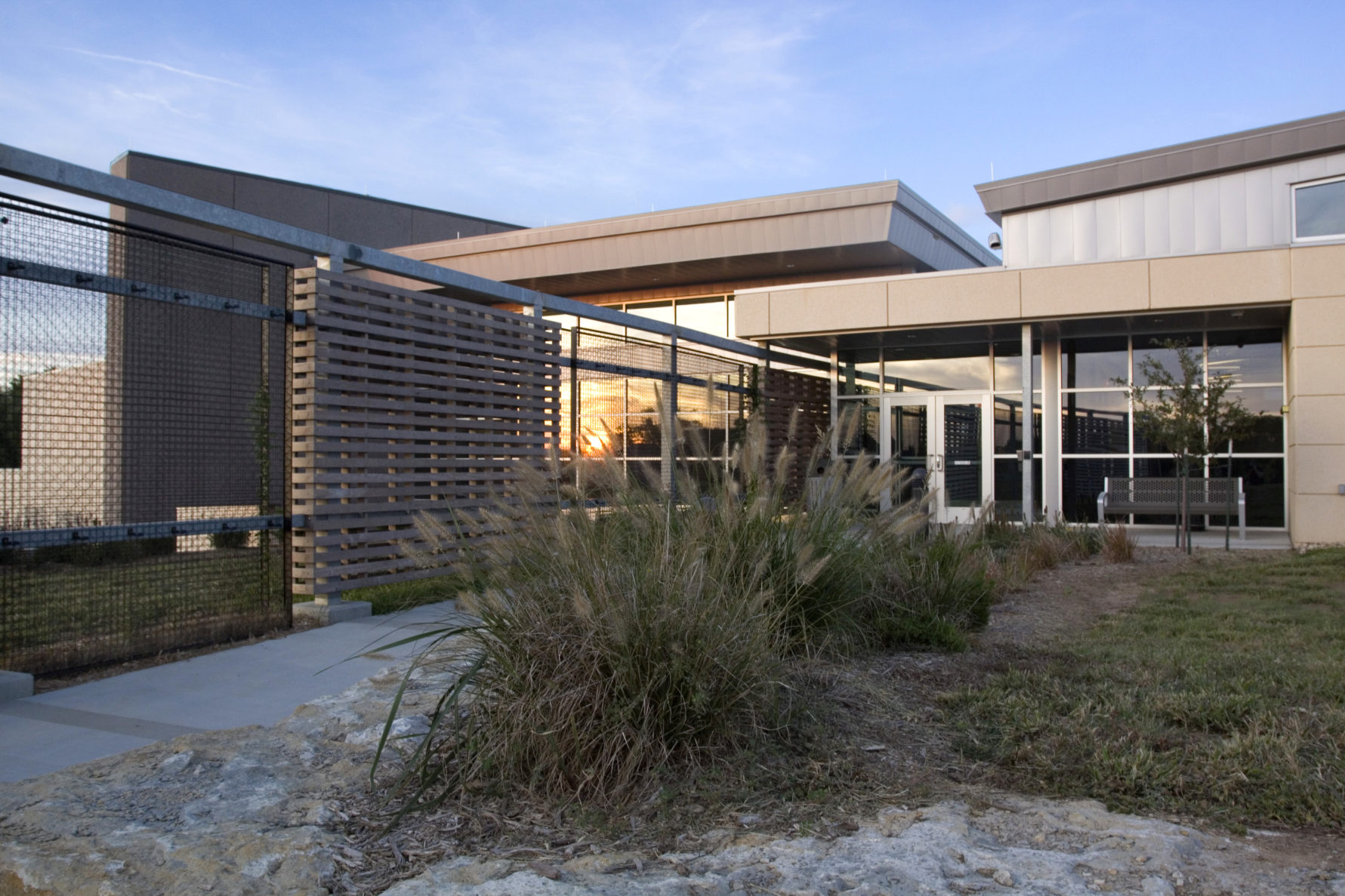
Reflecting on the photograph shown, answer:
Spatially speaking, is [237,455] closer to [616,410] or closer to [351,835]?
[616,410]

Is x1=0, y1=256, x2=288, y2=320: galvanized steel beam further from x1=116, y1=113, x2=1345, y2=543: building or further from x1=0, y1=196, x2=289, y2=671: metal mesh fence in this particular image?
x1=116, y1=113, x2=1345, y2=543: building

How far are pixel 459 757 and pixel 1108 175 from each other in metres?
13.8

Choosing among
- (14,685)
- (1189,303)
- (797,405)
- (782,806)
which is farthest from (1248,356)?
(14,685)

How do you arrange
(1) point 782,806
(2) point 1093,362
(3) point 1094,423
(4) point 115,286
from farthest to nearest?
(2) point 1093,362 → (3) point 1094,423 → (4) point 115,286 → (1) point 782,806

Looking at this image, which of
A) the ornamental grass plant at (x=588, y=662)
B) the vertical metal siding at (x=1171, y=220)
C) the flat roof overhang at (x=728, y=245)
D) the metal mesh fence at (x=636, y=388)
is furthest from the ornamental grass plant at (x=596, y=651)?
the flat roof overhang at (x=728, y=245)

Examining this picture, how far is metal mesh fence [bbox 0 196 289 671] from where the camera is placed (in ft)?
16.1

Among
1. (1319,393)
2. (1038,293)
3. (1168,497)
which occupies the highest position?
(1038,293)

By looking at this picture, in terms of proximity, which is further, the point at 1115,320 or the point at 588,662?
the point at 1115,320

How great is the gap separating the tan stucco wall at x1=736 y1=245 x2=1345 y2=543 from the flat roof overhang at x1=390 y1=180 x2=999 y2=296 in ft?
3.76

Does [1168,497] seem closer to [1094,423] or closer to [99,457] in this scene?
[1094,423]

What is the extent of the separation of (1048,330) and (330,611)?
11.2 m

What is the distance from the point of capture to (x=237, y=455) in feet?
26.3

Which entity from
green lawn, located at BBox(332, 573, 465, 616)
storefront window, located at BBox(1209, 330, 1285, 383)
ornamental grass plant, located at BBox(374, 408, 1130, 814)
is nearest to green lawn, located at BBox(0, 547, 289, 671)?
green lawn, located at BBox(332, 573, 465, 616)

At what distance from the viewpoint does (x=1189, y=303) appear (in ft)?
39.7
